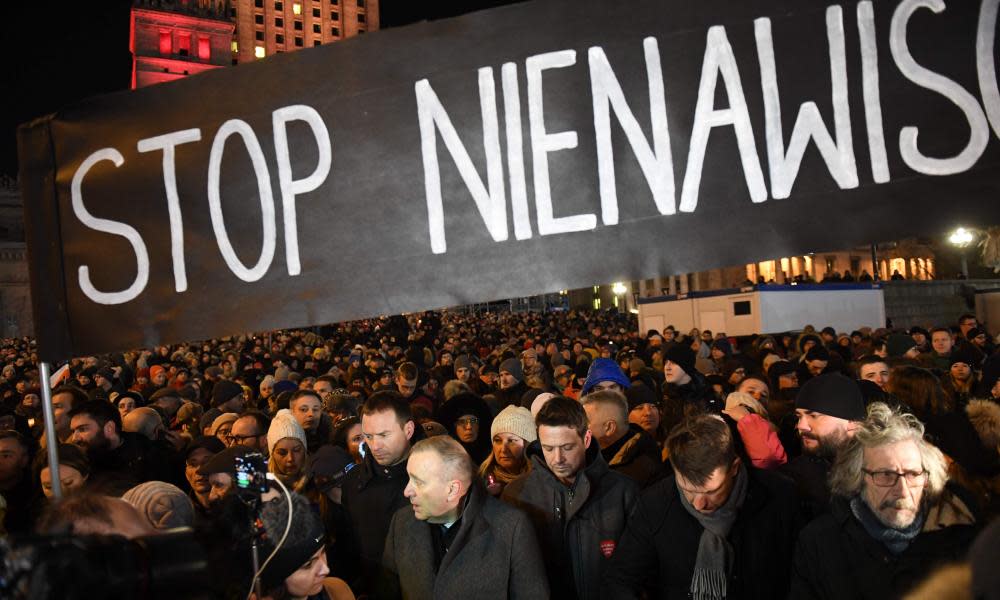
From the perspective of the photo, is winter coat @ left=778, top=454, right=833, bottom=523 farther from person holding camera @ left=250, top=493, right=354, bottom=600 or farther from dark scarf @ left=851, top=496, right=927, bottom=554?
person holding camera @ left=250, top=493, right=354, bottom=600

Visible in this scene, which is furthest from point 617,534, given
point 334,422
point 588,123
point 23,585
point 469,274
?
point 334,422

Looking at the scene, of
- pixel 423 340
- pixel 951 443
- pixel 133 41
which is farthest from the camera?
pixel 133 41

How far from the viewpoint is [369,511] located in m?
4.21

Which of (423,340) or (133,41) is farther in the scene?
(133,41)

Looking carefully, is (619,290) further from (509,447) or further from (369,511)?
(369,511)

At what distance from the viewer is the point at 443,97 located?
98.3 inches

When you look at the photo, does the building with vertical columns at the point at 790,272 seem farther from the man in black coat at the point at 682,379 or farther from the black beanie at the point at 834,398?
the black beanie at the point at 834,398

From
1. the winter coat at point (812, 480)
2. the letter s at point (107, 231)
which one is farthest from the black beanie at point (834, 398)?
the letter s at point (107, 231)

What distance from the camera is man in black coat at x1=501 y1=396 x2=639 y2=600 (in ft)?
12.2

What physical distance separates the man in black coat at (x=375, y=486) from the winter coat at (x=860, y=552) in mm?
2092

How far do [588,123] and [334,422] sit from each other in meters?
5.31

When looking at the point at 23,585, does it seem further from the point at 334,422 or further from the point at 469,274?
the point at 334,422

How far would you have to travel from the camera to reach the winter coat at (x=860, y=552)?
2637mm

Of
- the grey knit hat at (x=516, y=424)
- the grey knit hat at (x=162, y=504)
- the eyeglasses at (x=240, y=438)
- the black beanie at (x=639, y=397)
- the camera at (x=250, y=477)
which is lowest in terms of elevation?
the eyeglasses at (x=240, y=438)
